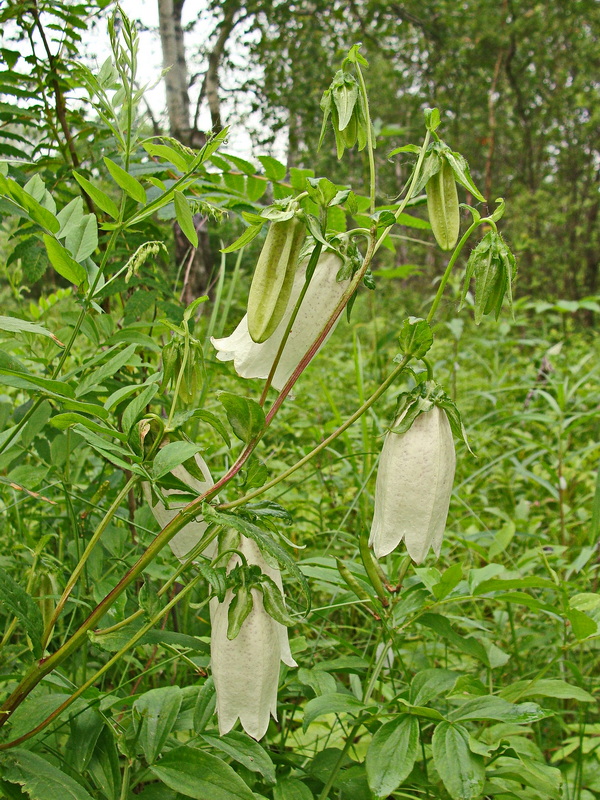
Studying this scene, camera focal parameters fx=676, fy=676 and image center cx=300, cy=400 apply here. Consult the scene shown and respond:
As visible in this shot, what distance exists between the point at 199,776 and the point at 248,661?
5.4 inches

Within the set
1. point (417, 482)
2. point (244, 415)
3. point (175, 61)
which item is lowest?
point (417, 482)

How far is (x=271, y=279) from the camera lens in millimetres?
770

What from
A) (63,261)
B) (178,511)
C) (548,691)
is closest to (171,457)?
(178,511)

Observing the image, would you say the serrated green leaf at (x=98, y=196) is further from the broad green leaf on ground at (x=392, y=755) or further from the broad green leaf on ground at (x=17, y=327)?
the broad green leaf on ground at (x=392, y=755)

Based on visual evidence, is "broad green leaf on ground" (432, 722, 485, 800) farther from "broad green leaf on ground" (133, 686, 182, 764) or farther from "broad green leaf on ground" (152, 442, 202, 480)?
"broad green leaf on ground" (152, 442, 202, 480)

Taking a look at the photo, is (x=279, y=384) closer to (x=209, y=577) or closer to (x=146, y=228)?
(x=209, y=577)

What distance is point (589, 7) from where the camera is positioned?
10.1 metres

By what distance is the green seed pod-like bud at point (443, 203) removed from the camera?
0.85 m

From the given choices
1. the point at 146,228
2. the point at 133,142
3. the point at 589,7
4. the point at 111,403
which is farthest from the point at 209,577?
the point at 589,7

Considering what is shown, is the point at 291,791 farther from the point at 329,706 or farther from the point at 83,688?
the point at 83,688

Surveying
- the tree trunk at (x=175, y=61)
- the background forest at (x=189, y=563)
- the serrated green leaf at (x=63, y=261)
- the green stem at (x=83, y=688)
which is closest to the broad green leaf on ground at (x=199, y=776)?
the background forest at (x=189, y=563)

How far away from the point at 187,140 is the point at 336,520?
2.54m

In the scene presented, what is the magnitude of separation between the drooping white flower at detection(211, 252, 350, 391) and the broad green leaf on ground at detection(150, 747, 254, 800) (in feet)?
1.55

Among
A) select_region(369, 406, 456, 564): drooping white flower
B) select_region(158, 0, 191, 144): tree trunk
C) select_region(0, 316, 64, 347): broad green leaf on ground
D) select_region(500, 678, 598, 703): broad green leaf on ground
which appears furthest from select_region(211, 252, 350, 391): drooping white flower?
select_region(158, 0, 191, 144): tree trunk
